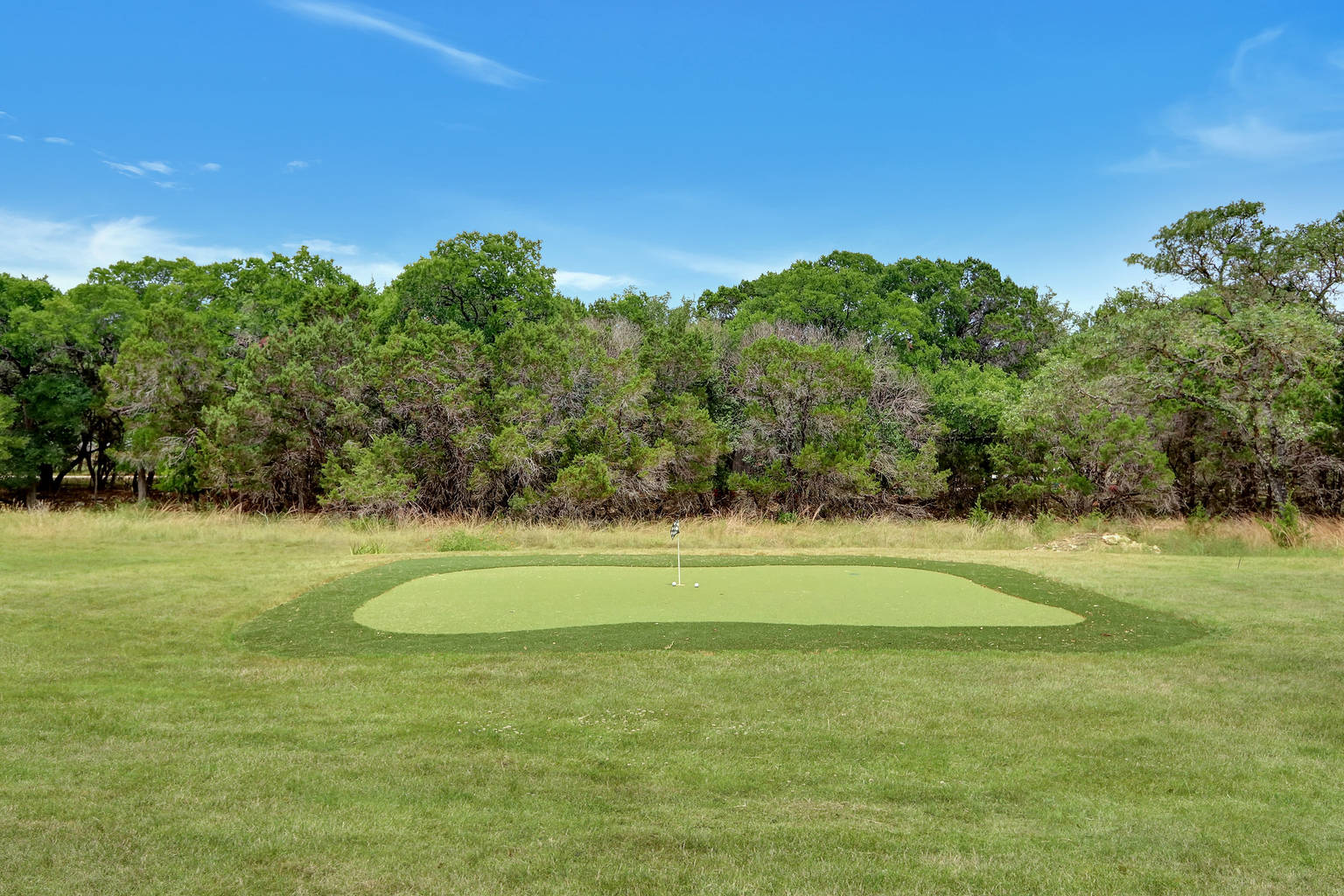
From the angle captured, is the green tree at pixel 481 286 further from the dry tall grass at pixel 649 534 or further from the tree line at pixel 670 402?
the dry tall grass at pixel 649 534

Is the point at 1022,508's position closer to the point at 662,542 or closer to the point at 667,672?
the point at 662,542

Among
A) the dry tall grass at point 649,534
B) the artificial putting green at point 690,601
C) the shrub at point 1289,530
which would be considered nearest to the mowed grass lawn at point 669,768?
the artificial putting green at point 690,601

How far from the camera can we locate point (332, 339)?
1065 inches

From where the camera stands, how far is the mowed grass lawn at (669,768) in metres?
4.06

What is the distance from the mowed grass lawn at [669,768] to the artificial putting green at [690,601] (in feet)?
4.18

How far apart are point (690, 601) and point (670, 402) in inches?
706

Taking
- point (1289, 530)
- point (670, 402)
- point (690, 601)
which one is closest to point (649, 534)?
point (670, 402)

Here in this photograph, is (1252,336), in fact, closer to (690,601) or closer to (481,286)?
(690,601)

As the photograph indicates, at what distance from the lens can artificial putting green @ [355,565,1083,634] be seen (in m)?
9.55

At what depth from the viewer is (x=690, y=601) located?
10539mm

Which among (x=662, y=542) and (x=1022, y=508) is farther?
(x=1022, y=508)

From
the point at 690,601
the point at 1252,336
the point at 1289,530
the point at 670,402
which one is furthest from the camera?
the point at 670,402

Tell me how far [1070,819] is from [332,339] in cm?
2620

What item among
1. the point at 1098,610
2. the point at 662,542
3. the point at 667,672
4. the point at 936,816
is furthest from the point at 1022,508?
the point at 936,816
